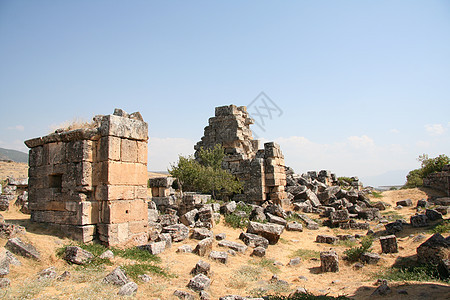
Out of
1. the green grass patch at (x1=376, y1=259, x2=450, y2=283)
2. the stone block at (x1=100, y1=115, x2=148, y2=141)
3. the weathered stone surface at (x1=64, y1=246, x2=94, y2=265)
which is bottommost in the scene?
the green grass patch at (x1=376, y1=259, x2=450, y2=283)

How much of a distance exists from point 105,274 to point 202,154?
12.2 metres

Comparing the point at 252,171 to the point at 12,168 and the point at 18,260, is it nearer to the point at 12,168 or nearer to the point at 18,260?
the point at 18,260

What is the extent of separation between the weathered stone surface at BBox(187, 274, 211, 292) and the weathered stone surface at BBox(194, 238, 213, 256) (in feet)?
6.04

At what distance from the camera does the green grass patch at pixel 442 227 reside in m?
10.3

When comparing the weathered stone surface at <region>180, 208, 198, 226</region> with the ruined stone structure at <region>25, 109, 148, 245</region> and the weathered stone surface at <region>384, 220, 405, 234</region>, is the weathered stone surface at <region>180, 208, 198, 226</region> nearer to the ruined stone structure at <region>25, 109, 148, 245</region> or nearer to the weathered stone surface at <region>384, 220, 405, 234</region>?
the ruined stone structure at <region>25, 109, 148, 245</region>

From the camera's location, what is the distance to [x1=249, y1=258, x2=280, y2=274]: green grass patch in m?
8.88

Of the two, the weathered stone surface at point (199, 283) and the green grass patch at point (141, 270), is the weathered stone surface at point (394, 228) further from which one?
the green grass patch at point (141, 270)

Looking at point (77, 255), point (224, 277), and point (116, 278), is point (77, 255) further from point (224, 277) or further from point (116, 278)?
point (224, 277)

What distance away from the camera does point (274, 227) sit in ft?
37.1

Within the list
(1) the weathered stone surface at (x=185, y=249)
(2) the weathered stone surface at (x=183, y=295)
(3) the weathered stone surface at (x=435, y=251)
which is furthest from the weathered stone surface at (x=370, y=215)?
Answer: (2) the weathered stone surface at (x=183, y=295)

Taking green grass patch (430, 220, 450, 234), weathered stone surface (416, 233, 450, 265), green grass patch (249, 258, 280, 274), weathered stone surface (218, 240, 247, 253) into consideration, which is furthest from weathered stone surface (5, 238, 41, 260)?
green grass patch (430, 220, 450, 234)

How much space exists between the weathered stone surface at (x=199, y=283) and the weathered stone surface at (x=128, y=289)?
45.3 inches

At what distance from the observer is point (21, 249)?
6.76 meters

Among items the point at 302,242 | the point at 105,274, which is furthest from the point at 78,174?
the point at 302,242
